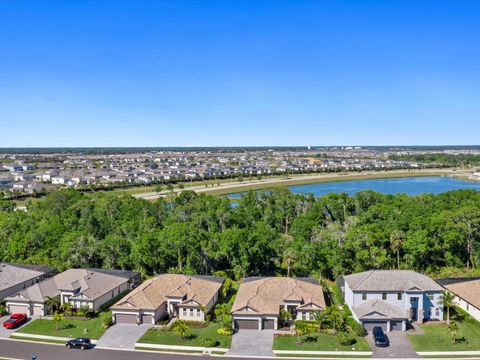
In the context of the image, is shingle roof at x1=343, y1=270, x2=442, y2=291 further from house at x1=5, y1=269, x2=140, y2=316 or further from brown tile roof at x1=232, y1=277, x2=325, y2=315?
house at x1=5, y1=269, x2=140, y2=316

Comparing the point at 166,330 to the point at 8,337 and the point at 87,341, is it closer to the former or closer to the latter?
the point at 87,341

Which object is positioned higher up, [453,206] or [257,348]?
[453,206]

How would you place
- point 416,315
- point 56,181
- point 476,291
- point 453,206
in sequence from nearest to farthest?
point 416,315, point 476,291, point 453,206, point 56,181

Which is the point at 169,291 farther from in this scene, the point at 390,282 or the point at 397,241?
the point at 397,241

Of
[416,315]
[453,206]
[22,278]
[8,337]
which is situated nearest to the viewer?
[8,337]

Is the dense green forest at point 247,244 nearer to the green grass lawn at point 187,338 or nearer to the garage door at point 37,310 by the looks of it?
the garage door at point 37,310

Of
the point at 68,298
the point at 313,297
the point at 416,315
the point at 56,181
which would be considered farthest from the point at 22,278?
the point at 56,181
